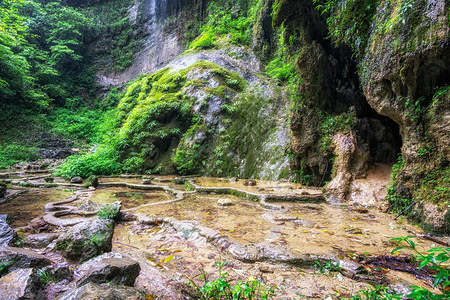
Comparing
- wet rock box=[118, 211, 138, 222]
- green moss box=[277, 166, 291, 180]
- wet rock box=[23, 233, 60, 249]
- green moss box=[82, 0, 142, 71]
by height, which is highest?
green moss box=[82, 0, 142, 71]

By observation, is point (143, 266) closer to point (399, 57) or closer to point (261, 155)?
point (399, 57)

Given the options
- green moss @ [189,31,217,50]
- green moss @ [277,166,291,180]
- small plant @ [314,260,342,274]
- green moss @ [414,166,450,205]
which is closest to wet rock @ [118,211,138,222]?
small plant @ [314,260,342,274]

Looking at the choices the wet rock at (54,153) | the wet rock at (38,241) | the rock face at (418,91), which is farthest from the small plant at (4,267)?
the wet rock at (54,153)

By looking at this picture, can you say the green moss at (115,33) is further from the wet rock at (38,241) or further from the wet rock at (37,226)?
the wet rock at (38,241)

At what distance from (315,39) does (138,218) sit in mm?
7436

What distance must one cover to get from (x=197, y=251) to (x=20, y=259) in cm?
169

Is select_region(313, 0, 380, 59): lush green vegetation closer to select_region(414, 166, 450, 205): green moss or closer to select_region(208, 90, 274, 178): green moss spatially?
select_region(414, 166, 450, 205): green moss

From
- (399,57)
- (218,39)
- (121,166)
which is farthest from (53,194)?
(218,39)

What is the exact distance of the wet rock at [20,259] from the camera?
1.79 meters

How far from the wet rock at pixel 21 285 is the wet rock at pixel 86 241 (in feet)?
2.21

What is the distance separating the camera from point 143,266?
7.30 feet

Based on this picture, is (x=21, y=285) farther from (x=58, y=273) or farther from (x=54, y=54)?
(x=54, y=54)

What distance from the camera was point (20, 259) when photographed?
184cm

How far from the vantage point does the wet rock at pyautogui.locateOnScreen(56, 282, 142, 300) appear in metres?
1.31
